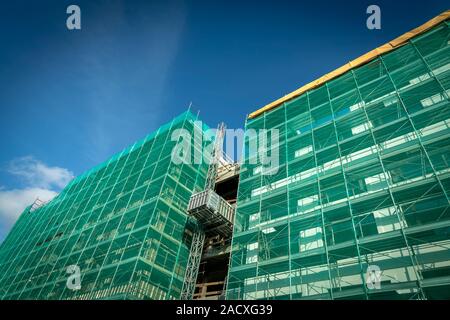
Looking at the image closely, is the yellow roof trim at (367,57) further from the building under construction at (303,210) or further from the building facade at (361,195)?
the building facade at (361,195)

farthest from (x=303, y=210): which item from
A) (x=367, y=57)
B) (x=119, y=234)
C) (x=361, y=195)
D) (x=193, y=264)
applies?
(x=119, y=234)

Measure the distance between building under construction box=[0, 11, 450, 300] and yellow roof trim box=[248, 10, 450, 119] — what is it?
3.2 inches

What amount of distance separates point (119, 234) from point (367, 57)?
734 inches

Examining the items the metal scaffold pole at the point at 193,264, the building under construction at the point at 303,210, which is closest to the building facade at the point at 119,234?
the building under construction at the point at 303,210

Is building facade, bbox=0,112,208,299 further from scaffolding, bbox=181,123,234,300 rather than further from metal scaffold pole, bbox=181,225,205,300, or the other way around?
scaffolding, bbox=181,123,234,300

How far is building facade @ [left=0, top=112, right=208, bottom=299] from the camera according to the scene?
16.9 metres

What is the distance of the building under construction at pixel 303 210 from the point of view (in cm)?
1225

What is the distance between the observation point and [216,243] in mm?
21500

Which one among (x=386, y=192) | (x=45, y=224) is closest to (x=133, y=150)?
(x=45, y=224)

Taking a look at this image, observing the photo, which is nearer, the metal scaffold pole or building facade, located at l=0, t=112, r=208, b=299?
building facade, located at l=0, t=112, r=208, b=299

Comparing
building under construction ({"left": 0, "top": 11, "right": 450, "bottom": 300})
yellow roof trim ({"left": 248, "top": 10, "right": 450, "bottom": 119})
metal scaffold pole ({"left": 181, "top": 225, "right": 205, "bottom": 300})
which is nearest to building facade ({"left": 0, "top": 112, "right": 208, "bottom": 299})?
building under construction ({"left": 0, "top": 11, "right": 450, "bottom": 300})

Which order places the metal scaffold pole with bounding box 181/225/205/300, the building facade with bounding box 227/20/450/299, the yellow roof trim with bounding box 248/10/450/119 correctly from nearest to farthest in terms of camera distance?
the building facade with bounding box 227/20/450/299, the metal scaffold pole with bounding box 181/225/205/300, the yellow roof trim with bounding box 248/10/450/119

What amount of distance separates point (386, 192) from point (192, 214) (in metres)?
11.0
